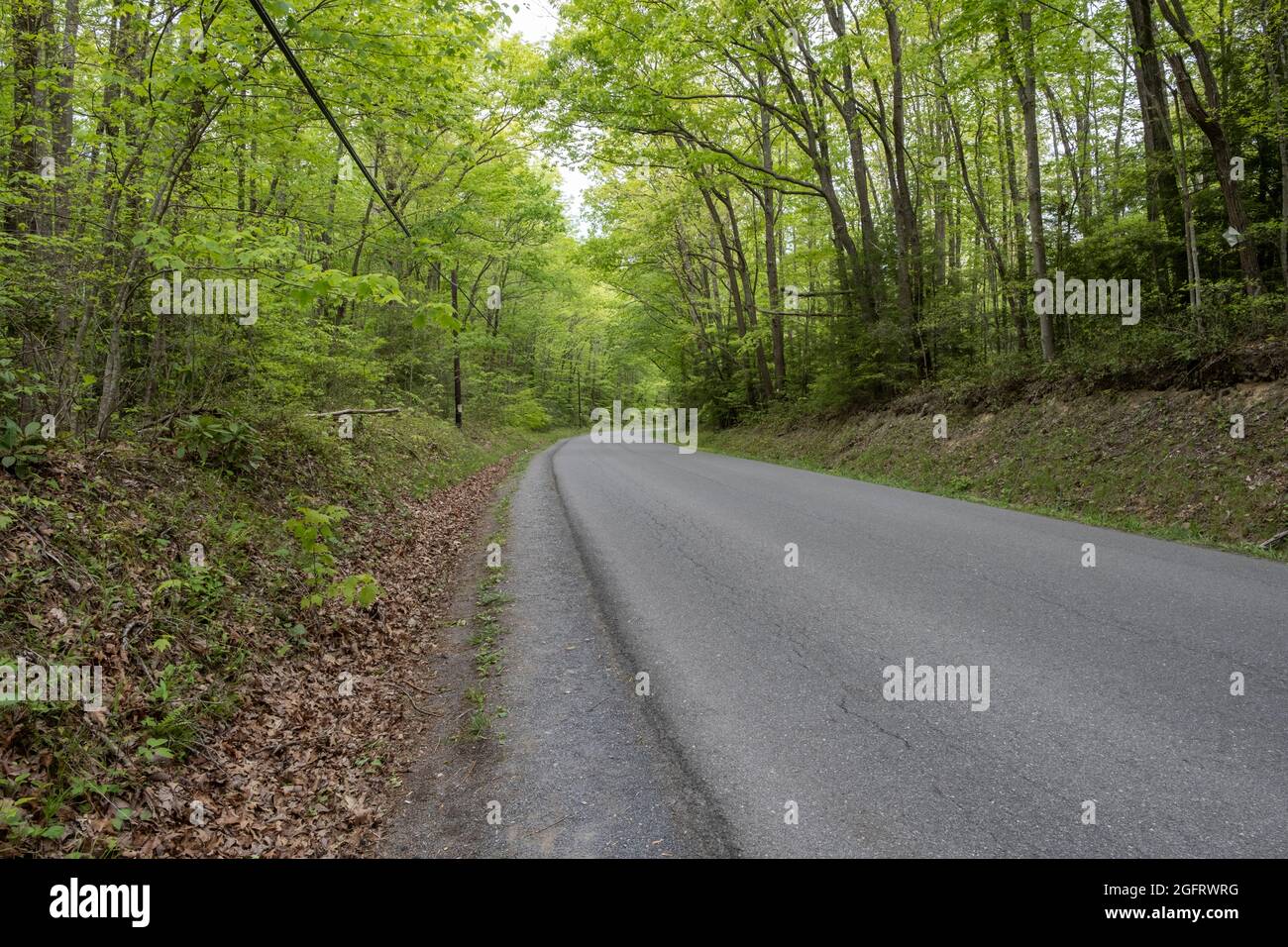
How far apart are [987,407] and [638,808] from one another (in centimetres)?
1309

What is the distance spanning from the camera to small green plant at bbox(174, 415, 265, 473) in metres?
5.96

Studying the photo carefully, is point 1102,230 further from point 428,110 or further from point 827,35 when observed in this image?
point 428,110

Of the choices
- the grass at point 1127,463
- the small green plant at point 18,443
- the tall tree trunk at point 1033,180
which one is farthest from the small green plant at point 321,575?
the tall tree trunk at point 1033,180

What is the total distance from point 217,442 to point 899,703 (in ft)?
21.2

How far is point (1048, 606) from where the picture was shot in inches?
198

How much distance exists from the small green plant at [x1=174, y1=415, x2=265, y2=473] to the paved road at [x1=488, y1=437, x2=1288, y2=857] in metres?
3.06

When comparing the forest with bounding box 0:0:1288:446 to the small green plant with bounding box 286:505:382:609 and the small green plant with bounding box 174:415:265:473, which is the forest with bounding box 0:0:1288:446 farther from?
the small green plant with bounding box 286:505:382:609

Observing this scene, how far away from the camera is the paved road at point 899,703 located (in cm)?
267

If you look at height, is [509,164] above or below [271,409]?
above

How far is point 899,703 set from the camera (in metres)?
3.71

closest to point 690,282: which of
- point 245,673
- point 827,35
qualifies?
point 827,35

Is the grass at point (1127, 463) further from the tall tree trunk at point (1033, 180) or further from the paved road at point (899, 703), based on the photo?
the tall tree trunk at point (1033, 180)

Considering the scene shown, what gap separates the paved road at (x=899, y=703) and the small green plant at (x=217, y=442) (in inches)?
121
